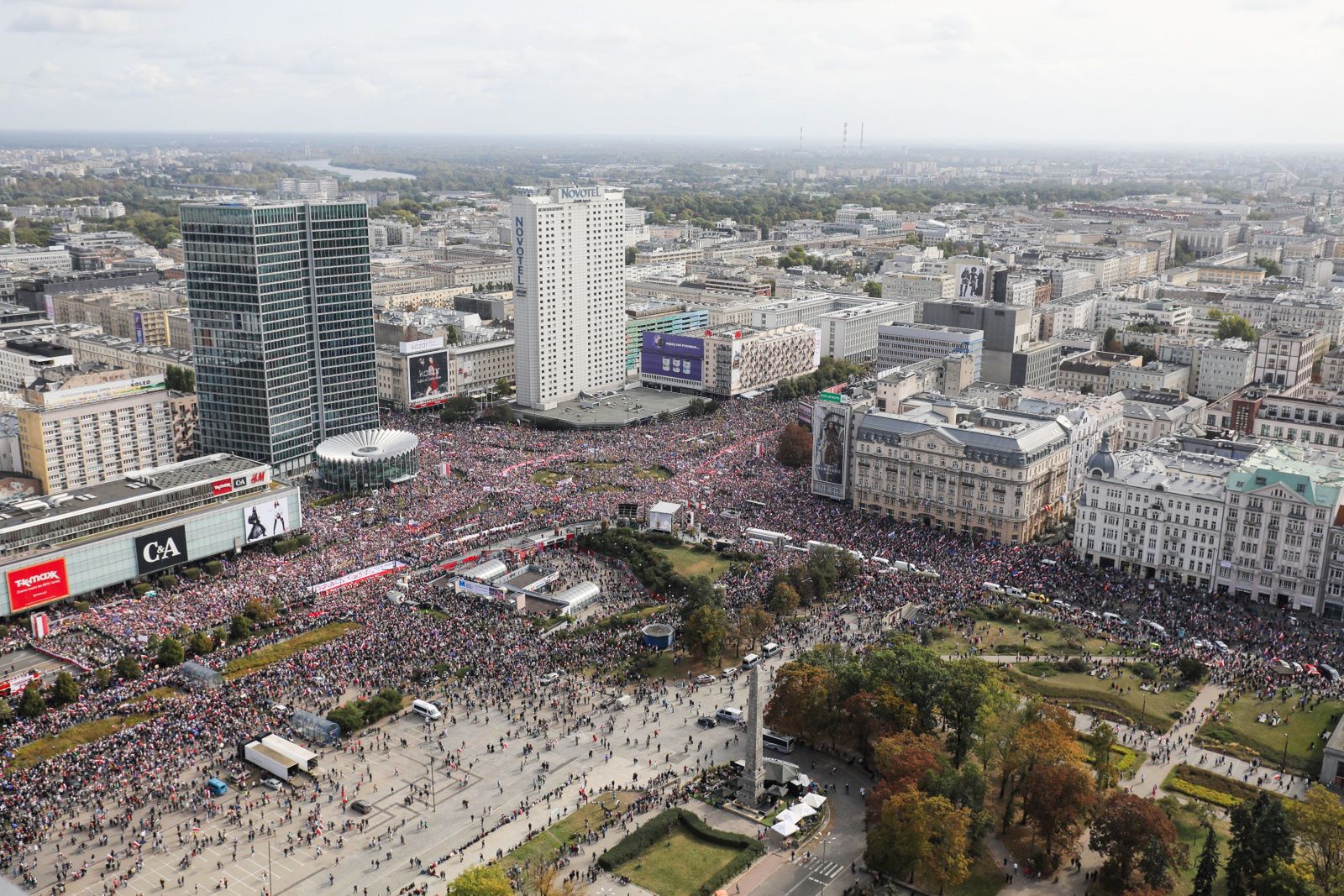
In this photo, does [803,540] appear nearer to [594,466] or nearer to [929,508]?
[929,508]

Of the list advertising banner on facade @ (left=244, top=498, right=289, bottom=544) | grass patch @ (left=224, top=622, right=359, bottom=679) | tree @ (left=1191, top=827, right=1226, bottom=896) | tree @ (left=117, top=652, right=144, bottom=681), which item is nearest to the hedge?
tree @ (left=1191, top=827, right=1226, bottom=896)

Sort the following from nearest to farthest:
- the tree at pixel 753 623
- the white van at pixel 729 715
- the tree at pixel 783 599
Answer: the white van at pixel 729 715
the tree at pixel 753 623
the tree at pixel 783 599

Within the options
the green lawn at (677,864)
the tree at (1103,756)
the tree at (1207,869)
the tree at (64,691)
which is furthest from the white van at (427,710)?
the tree at (1207,869)

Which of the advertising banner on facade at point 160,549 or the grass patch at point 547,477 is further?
the grass patch at point 547,477

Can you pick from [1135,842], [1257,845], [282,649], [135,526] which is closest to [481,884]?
[1135,842]

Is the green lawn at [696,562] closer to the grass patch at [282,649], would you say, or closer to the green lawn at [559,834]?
the grass patch at [282,649]
